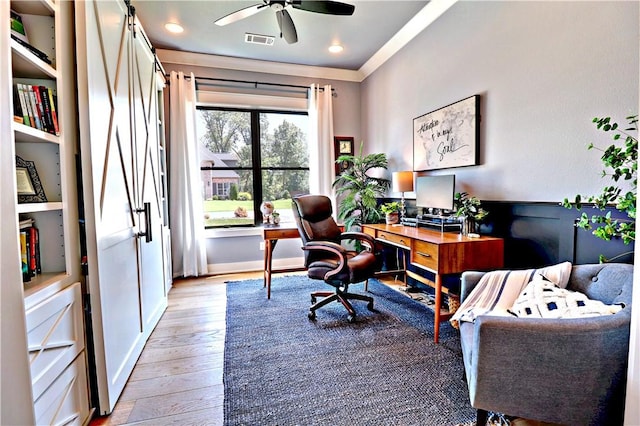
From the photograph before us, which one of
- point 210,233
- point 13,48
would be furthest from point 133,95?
point 210,233

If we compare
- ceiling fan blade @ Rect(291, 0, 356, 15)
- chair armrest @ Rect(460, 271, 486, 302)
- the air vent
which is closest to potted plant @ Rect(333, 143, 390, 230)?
the air vent

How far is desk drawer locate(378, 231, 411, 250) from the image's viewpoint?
2.50m

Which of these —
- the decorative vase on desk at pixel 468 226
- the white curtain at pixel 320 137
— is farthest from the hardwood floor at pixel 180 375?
the white curtain at pixel 320 137

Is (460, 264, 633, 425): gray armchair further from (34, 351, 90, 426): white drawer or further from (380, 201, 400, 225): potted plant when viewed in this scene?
(380, 201, 400, 225): potted plant

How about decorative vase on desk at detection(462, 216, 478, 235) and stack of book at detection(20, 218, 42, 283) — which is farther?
decorative vase on desk at detection(462, 216, 478, 235)

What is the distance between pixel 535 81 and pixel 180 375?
2920 millimetres

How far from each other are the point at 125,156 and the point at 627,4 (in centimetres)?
289

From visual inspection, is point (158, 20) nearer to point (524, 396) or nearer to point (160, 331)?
point (160, 331)

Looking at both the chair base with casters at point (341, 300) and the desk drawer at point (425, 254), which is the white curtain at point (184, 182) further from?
the desk drawer at point (425, 254)

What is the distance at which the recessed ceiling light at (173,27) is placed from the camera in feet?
10.2

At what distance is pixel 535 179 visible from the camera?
205cm

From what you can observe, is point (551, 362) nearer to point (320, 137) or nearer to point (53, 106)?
point (53, 106)

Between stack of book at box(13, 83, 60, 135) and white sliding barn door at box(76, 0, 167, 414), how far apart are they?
116 mm

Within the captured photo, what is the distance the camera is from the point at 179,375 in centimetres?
185
